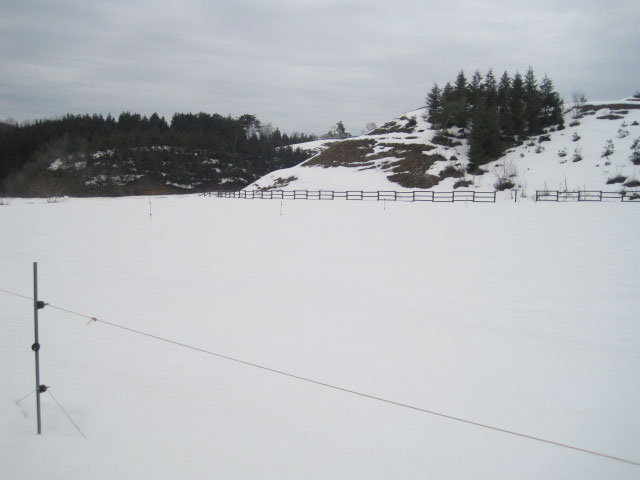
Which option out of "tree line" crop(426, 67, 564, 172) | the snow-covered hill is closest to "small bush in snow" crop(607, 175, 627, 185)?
the snow-covered hill

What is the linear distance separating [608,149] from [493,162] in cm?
1326

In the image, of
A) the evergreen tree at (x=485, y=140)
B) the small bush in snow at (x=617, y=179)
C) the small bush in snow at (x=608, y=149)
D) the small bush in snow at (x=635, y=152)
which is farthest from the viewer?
the evergreen tree at (x=485, y=140)

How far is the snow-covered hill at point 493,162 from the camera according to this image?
1929 inches

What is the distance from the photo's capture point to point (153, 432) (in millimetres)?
5297

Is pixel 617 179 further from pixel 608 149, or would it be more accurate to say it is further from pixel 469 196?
pixel 469 196

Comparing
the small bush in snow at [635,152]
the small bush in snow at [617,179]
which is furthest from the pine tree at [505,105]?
the small bush in snow at [617,179]

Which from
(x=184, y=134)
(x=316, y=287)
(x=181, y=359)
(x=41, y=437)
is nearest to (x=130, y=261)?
(x=316, y=287)

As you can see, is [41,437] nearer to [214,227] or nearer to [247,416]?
[247,416]

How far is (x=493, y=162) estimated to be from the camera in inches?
2327

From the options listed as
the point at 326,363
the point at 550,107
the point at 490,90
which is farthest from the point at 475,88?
the point at 326,363

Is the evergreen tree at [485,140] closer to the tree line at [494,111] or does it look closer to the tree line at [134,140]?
the tree line at [494,111]

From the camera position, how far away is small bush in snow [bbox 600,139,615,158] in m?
51.2

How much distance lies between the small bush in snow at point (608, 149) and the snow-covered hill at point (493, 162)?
0.16 meters

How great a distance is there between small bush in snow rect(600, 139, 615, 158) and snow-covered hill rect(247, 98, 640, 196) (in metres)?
0.16
